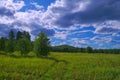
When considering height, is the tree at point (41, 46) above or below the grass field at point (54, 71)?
above

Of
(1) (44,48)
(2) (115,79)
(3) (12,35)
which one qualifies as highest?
(3) (12,35)

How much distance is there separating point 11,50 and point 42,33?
2214 cm

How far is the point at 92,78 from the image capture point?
93.0 ft

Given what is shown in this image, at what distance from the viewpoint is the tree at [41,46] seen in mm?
82812

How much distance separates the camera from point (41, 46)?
8350 cm

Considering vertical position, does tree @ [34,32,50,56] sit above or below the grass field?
above

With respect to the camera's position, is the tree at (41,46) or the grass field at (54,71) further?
the tree at (41,46)

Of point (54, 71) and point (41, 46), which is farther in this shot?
point (41, 46)

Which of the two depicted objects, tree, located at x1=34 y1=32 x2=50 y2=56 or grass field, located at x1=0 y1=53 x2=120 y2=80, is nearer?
grass field, located at x1=0 y1=53 x2=120 y2=80

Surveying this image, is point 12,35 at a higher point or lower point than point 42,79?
higher

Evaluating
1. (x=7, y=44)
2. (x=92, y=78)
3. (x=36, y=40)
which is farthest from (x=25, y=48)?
(x=92, y=78)

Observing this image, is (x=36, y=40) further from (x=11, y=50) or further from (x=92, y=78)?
(x=92, y=78)

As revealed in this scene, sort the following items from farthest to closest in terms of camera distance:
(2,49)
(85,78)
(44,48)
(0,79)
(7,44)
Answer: (2,49) → (7,44) → (44,48) → (85,78) → (0,79)

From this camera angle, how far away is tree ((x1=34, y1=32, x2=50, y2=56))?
82.8m
